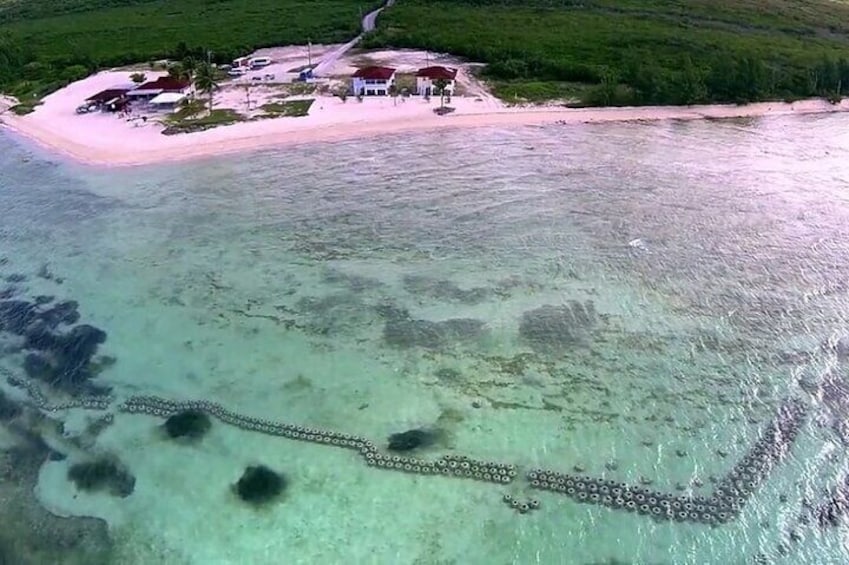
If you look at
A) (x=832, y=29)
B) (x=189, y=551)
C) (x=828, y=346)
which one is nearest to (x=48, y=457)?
(x=189, y=551)

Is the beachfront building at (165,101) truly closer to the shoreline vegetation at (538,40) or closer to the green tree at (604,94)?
the shoreline vegetation at (538,40)

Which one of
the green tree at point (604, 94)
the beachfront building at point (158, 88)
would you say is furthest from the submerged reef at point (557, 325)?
the beachfront building at point (158, 88)

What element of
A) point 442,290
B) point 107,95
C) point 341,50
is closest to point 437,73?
point 341,50

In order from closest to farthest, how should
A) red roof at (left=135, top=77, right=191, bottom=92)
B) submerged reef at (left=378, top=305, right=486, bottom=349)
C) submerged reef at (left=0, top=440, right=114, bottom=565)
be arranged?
submerged reef at (left=0, top=440, right=114, bottom=565)
submerged reef at (left=378, top=305, right=486, bottom=349)
red roof at (left=135, top=77, right=191, bottom=92)

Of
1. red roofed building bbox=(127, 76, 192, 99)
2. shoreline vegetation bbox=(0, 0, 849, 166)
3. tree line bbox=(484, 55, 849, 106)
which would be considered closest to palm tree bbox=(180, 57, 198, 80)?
shoreline vegetation bbox=(0, 0, 849, 166)

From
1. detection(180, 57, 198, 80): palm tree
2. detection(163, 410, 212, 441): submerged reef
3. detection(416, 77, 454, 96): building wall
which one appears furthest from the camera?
detection(180, 57, 198, 80): palm tree

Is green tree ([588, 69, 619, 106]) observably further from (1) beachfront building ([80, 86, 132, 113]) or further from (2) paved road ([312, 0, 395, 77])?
(1) beachfront building ([80, 86, 132, 113])

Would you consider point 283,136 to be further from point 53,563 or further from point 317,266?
point 53,563
